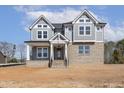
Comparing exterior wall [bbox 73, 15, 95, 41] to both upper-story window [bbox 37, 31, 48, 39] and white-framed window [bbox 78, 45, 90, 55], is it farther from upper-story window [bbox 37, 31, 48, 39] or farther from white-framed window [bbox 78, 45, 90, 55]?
upper-story window [bbox 37, 31, 48, 39]

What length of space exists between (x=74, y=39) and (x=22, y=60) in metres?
39.3

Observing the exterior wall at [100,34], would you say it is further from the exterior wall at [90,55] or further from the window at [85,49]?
the window at [85,49]

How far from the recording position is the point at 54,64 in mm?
39812

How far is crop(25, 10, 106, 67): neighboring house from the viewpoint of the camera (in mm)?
43250

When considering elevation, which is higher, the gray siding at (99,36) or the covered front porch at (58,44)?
the gray siding at (99,36)

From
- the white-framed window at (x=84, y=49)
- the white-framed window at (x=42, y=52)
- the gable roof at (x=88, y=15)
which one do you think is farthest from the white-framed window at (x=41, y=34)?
the white-framed window at (x=84, y=49)

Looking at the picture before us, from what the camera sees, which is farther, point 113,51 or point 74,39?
point 113,51

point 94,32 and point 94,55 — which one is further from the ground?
point 94,32

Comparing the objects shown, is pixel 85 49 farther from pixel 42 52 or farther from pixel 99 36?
pixel 42 52

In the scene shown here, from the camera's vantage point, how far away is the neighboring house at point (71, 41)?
4325cm

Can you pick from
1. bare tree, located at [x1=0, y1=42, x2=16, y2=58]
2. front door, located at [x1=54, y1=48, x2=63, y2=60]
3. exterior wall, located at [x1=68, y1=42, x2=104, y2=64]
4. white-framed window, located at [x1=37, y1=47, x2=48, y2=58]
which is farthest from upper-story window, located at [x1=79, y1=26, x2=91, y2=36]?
bare tree, located at [x1=0, y1=42, x2=16, y2=58]
